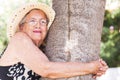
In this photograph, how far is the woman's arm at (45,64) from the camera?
11.9ft

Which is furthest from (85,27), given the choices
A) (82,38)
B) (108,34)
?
(108,34)

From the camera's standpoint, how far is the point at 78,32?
369cm

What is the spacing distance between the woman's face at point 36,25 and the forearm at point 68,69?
46 cm

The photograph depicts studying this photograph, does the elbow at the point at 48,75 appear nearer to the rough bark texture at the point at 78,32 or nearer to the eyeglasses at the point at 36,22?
the rough bark texture at the point at 78,32

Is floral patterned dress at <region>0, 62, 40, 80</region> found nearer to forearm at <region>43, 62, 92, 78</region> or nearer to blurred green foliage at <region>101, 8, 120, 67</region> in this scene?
forearm at <region>43, 62, 92, 78</region>

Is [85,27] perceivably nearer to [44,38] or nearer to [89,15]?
[89,15]

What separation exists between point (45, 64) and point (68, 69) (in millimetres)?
197

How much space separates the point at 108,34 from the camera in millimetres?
11992

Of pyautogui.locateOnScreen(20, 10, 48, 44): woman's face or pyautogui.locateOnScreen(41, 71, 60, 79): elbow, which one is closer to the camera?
pyautogui.locateOnScreen(41, 71, 60, 79): elbow

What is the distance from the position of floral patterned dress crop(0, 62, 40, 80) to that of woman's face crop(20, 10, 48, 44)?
31 centimetres

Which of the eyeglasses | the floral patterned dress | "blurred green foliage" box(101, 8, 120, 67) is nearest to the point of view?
→ the floral patterned dress

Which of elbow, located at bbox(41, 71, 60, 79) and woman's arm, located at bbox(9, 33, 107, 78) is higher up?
woman's arm, located at bbox(9, 33, 107, 78)

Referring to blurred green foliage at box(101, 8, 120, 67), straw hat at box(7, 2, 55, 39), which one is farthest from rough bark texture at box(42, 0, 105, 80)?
blurred green foliage at box(101, 8, 120, 67)

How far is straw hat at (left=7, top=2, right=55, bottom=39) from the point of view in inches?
157
